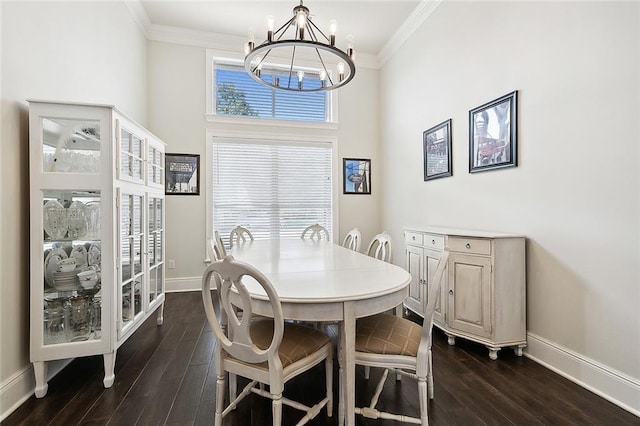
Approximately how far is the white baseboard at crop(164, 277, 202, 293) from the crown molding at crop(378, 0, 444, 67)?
4.33 metres

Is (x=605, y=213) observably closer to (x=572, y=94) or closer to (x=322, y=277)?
(x=572, y=94)

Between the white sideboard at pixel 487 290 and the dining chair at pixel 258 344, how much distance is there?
1.40m

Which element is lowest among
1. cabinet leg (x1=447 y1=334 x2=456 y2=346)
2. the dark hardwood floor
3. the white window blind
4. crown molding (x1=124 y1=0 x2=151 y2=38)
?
the dark hardwood floor

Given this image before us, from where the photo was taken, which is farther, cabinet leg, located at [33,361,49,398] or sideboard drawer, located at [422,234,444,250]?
sideboard drawer, located at [422,234,444,250]

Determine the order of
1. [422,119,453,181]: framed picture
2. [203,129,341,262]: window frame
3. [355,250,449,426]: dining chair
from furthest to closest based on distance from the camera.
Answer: [203,129,341,262]: window frame < [422,119,453,181]: framed picture < [355,250,449,426]: dining chair

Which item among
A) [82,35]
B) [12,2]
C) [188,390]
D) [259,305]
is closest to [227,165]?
[82,35]

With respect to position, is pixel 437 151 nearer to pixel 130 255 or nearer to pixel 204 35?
pixel 130 255

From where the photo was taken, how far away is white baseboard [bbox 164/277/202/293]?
13.3ft

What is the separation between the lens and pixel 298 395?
1.82m

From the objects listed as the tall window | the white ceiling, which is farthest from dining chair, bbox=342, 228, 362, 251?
the white ceiling

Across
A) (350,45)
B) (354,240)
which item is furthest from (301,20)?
(354,240)

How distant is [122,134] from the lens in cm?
212

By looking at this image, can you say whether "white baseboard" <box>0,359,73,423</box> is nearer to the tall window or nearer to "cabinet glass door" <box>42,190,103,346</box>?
"cabinet glass door" <box>42,190,103,346</box>

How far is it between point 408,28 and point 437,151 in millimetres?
1805
